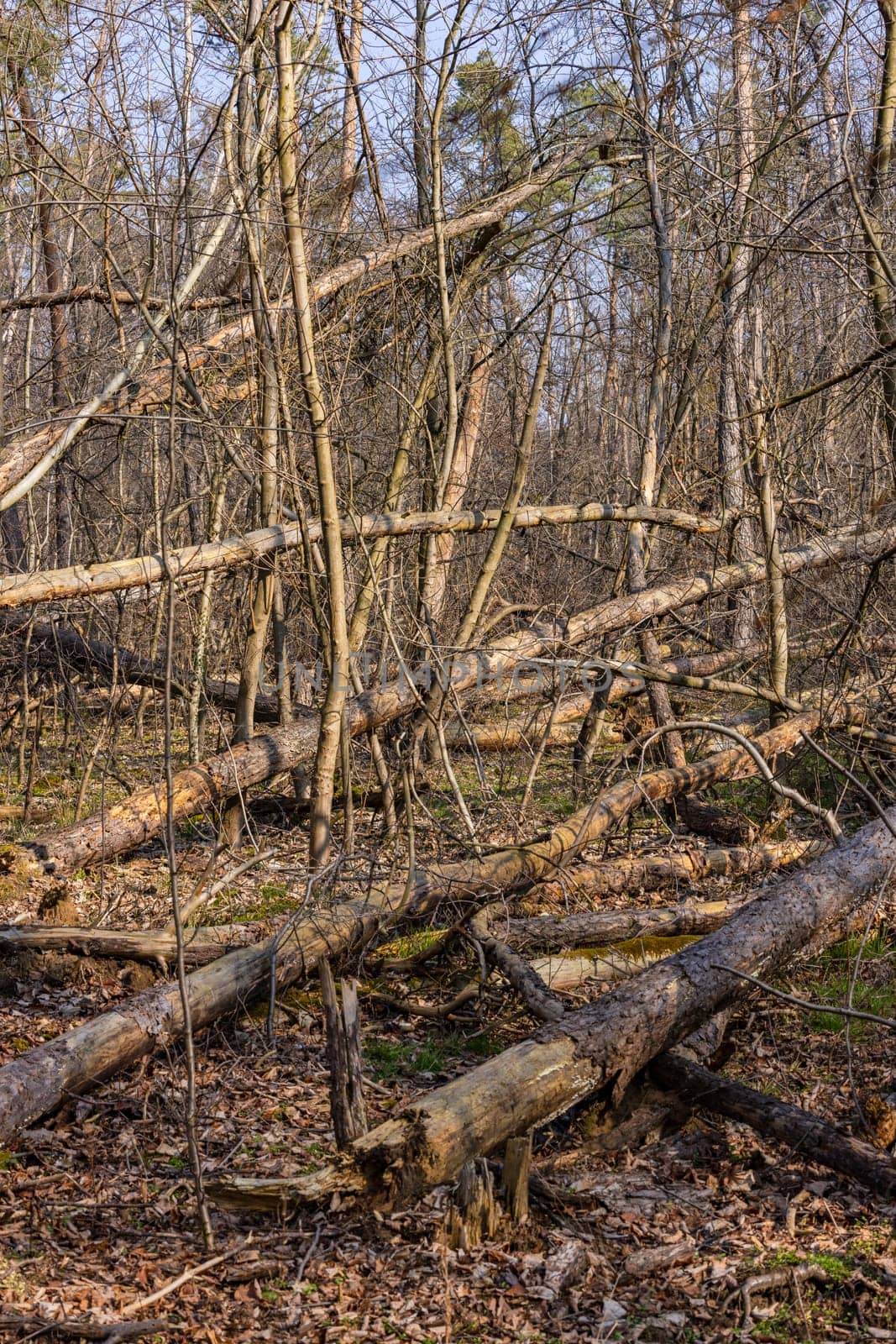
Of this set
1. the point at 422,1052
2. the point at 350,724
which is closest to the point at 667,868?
the point at 350,724

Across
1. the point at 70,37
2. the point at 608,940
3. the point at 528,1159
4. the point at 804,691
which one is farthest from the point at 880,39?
the point at 528,1159

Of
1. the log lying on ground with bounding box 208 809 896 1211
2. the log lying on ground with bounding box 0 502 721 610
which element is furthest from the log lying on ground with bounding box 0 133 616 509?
the log lying on ground with bounding box 208 809 896 1211

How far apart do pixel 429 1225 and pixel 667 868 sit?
3.64 m

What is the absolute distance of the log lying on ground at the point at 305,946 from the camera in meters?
4.06

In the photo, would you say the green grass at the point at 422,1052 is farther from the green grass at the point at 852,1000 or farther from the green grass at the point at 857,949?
the green grass at the point at 857,949

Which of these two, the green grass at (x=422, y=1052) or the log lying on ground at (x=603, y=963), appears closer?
the green grass at (x=422, y=1052)

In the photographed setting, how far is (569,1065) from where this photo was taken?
3912 millimetres

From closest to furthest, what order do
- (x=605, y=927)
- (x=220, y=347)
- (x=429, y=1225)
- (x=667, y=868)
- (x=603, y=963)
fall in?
1. (x=429, y=1225)
2. (x=603, y=963)
3. (x=605, y=927)
4. (x=667, y=868)
5. (x=220, y=347)

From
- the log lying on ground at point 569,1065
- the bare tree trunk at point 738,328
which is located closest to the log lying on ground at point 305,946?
the log lying on ground at point 569,1065

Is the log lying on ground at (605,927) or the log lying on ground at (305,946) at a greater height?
the log lying on ground at (305,946)

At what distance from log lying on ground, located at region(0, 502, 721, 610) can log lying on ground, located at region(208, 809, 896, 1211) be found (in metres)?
3.12

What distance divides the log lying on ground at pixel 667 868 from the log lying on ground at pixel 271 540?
2483 mm

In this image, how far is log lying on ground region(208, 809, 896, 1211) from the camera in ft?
11.2

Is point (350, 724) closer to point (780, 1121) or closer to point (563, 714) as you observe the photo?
point (563, 714)
